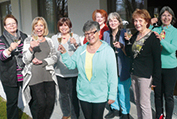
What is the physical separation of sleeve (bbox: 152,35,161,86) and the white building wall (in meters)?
2.96

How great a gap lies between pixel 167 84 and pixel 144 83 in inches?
21.2

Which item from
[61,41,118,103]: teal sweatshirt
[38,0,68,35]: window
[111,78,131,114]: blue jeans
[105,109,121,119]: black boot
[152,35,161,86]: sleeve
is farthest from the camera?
[38,0,68,35]: window

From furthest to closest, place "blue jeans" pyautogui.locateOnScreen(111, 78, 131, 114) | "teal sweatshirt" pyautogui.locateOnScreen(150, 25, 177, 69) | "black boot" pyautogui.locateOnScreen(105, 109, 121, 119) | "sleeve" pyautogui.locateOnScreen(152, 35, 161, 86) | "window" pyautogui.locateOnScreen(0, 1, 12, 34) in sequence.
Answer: "window" pyautogui.locateOnScreen(0, 1, 12, 34) → "black boot" pyautogui.locateOnScreen(105, 109, 121, 119) → "blue jeans" pyautogui.locateOnScreen(111, 78, 131, 114) → "teal sweatshirt" pyautogui.locateOnScreen(150, 25, 177, 69) → "sleeve" pyautogui.locateOnScreen(152, 35, 161, 86)

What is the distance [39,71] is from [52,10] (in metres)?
5.19

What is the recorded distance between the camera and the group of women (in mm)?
2264

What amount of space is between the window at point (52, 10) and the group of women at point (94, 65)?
3902mm

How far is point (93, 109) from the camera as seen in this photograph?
2303 millimetres

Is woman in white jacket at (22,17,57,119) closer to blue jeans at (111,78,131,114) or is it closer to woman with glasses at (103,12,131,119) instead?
woman with glasses at (103,12,131,119)

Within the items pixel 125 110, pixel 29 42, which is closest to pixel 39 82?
pixel 29 42

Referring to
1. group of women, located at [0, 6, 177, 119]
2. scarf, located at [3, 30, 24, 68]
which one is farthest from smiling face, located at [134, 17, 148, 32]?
scarf, located at [3, 30, 24, 68]

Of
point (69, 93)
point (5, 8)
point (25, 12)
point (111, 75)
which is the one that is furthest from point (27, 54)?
point (5, 8)

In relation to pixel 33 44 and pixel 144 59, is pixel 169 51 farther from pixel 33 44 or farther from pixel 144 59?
pixel 33 44

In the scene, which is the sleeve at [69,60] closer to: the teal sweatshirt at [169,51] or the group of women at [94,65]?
the group of women at [94,65]

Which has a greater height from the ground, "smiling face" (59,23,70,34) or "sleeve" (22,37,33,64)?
"smiling face" (59,23,70,34)
